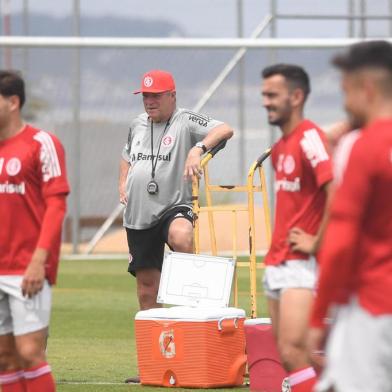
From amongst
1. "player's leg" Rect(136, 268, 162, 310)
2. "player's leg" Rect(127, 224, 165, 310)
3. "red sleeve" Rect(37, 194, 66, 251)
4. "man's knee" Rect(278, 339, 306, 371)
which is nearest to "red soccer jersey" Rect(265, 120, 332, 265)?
"man's knee" Rect(278, 339, 306, 371)

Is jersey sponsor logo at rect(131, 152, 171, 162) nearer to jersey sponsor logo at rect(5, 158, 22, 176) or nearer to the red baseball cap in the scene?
the red baseball cap

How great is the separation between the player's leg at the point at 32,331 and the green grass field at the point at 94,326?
2.12 m

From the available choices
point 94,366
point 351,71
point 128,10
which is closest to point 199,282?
point 94,366

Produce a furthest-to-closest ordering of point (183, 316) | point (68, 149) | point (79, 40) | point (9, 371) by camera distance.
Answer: point (68, 149) → point (79, 40) → point (183, 316) → point (9, 371)

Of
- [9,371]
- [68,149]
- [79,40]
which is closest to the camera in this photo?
[9,371]

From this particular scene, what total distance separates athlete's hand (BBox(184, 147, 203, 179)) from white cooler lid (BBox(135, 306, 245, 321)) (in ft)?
2.84

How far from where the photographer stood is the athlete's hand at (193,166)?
9180mm

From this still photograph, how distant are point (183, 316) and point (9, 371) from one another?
7.44 ft

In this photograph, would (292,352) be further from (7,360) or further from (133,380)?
(133,380)

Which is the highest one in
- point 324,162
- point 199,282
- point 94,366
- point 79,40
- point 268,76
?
point 79,40

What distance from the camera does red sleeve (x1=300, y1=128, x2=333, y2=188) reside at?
260 inches

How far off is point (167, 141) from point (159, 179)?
269mm

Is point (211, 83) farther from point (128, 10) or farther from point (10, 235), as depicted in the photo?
point (10, 235)

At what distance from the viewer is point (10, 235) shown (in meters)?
7.05
